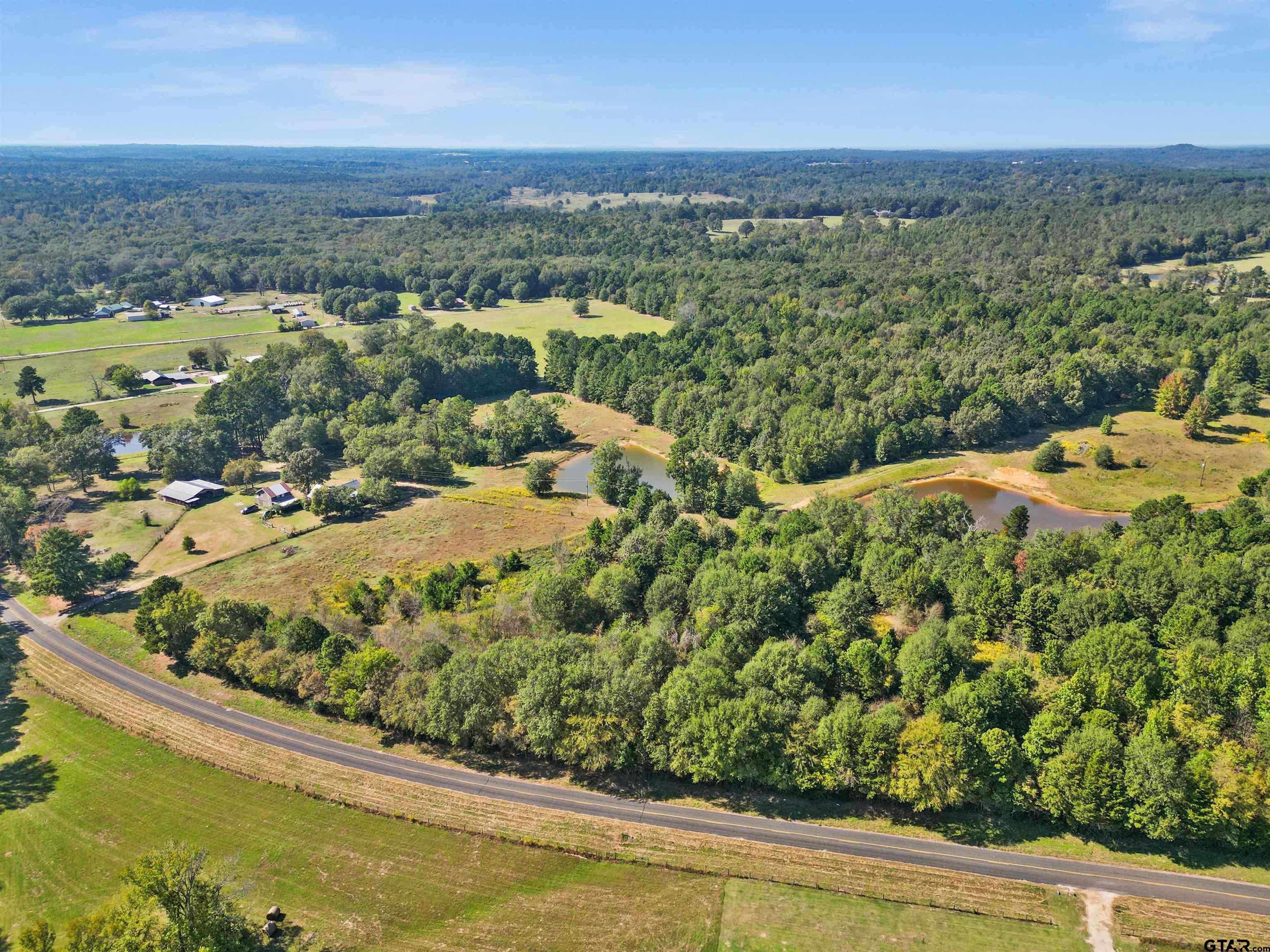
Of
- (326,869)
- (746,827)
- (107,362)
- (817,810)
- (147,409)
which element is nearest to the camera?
(326,869)

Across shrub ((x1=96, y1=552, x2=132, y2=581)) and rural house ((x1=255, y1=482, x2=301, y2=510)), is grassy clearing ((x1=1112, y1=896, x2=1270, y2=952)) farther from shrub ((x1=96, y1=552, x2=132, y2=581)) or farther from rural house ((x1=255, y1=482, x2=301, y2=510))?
rural house ((x1=255, y1=482, x2=301, y2=510))

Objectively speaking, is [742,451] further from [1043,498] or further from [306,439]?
[306,439]

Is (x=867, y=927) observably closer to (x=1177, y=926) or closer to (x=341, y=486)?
(x=1177, y=926)

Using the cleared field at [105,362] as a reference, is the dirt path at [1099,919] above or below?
below

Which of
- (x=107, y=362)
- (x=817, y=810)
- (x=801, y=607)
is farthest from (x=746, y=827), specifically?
(x=107, y=362)

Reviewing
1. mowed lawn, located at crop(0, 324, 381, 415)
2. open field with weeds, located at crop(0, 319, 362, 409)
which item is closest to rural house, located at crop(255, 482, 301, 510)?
mowed lawn, located at crop(0, 324, 381, 415)

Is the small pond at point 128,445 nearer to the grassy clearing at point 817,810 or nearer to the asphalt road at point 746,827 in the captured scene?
the asphalt road at point 746,827

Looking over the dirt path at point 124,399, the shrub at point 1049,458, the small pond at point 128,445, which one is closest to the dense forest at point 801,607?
the small pond at point 128,445
